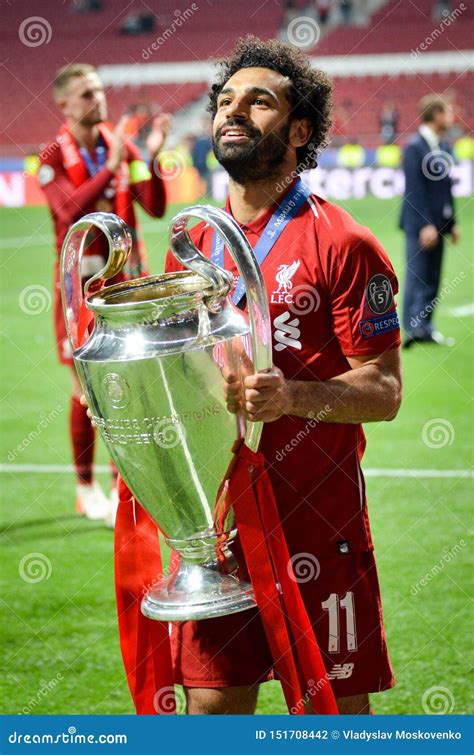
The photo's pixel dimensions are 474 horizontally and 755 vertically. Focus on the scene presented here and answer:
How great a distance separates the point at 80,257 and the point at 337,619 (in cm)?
97

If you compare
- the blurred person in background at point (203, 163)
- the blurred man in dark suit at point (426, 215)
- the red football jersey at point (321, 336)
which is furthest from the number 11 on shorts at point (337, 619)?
the blurred person in background at point (203, 163)

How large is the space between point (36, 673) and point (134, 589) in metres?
1.70

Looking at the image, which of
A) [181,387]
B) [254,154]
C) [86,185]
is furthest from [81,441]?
[181,387]

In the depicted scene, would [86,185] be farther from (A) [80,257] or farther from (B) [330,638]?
(B) [330,638]

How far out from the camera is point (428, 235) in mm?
9719

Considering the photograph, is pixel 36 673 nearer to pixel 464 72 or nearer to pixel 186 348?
pixel 186 348

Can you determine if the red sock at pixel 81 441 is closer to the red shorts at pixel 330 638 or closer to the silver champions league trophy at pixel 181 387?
the red shorts at pixel 330 638

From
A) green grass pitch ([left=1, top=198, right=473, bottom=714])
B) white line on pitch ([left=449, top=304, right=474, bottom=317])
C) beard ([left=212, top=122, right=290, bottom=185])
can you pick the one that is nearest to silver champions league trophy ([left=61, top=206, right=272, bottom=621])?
beard ([left=212, top=122, right=290, bottom=185])

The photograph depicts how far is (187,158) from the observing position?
2308 centimetres

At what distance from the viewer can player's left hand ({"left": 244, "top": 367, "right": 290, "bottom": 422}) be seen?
2.17m

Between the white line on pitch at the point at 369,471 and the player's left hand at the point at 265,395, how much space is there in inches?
168

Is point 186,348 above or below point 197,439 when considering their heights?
above

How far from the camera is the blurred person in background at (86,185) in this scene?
579cm
